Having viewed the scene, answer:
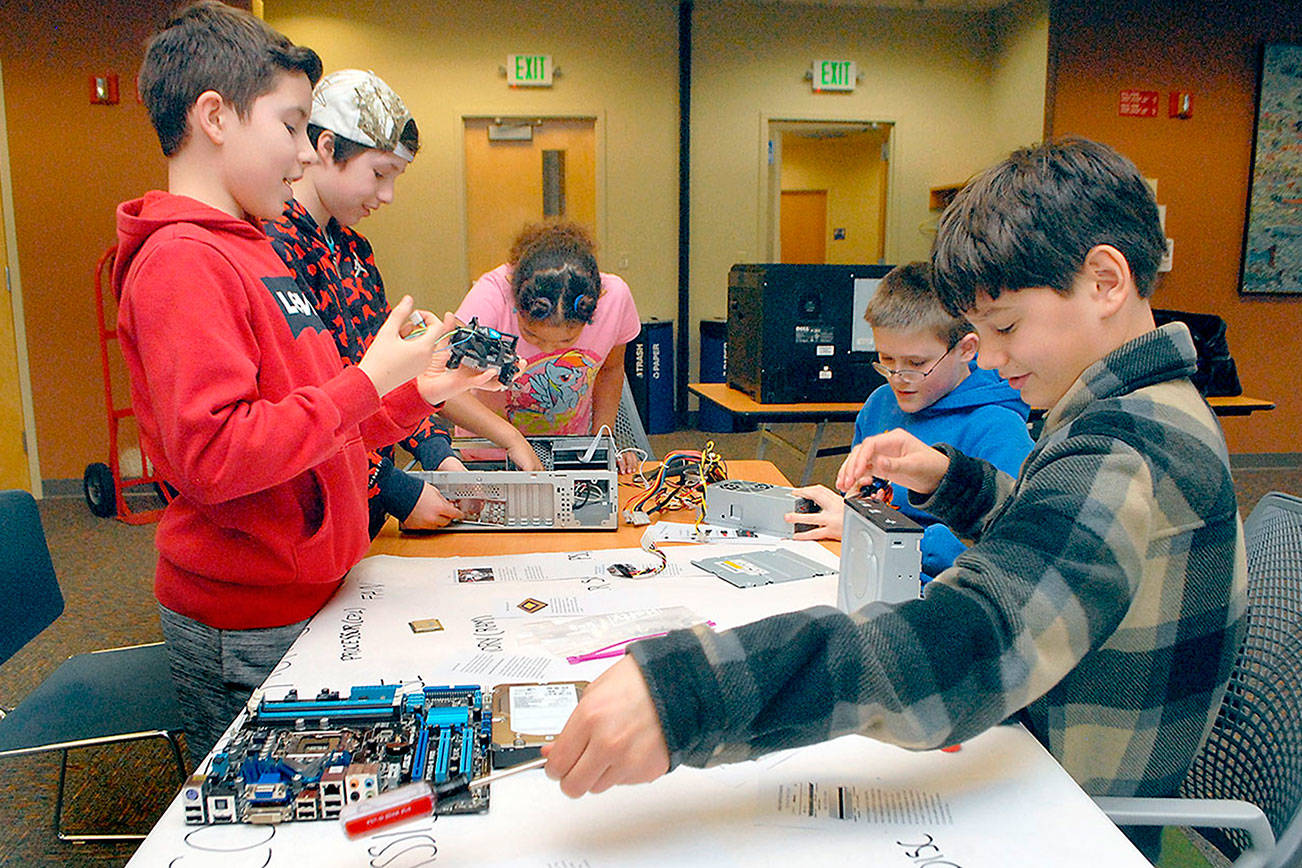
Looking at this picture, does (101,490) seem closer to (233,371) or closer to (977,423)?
(233,371)

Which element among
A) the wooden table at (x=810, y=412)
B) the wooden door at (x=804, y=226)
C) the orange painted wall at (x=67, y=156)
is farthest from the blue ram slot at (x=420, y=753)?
the wooden door at (x=804, y=226)

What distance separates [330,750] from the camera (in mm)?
803

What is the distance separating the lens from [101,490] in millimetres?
4359

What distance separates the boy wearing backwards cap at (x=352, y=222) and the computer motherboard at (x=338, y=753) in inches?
30.5

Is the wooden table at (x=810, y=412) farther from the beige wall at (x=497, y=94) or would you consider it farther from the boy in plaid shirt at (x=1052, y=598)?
the beige wall at (x=497, y=94)

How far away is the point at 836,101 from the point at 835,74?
0.19 metres

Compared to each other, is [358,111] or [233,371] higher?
[358,111]

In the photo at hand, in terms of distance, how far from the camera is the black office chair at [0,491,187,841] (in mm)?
1460

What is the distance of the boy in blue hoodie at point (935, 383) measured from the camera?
175 cm

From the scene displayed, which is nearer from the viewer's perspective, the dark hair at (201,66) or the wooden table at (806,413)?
the dark hair at (201,66)

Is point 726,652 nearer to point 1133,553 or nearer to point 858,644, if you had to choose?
point 858,644

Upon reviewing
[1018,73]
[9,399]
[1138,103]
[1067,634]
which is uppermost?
[1018,73]

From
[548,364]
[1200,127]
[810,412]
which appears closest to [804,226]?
[1200,127]

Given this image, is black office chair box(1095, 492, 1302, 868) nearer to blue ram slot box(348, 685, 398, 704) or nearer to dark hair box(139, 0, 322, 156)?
blue ram slot box(348, 685, 398, 704)
